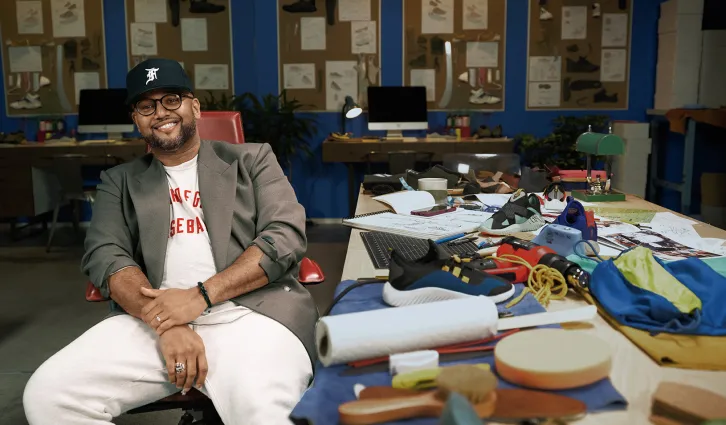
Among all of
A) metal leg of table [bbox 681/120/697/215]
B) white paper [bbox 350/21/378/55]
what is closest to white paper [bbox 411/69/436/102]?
white paper [bbox 350/21/378/55]

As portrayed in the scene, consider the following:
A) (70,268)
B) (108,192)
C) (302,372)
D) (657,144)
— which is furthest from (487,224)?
(657,144)

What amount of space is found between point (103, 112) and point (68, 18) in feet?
3.32

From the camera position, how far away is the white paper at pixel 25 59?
6.11 metres

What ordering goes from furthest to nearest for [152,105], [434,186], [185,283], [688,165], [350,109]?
[350,109]
[688,165]
[434,186]
[152,105]
[185,283]

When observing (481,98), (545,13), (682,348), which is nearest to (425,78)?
(481,98)

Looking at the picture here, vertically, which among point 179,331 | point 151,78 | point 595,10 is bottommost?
point 179,331

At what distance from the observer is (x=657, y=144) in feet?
20.1

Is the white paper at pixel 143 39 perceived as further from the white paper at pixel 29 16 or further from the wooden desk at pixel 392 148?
the wooden desk at pixel 392 148

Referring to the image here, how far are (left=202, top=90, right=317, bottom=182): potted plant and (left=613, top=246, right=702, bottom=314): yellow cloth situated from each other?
15.6ft

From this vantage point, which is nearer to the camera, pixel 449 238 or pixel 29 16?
pixel 449 238

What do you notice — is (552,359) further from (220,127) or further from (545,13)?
(545,13)

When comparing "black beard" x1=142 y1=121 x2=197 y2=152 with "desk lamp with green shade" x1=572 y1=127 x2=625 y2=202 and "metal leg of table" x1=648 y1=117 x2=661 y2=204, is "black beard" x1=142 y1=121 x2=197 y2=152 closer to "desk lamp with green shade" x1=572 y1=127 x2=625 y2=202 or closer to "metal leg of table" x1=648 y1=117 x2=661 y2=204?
"desk lamp with green shade" x1=572 y1=127 x2=625 y2=202

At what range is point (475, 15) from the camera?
5926 mm

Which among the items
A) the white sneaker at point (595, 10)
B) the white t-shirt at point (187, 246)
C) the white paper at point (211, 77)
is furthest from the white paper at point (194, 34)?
the white t-shirt at point (187, 246)
